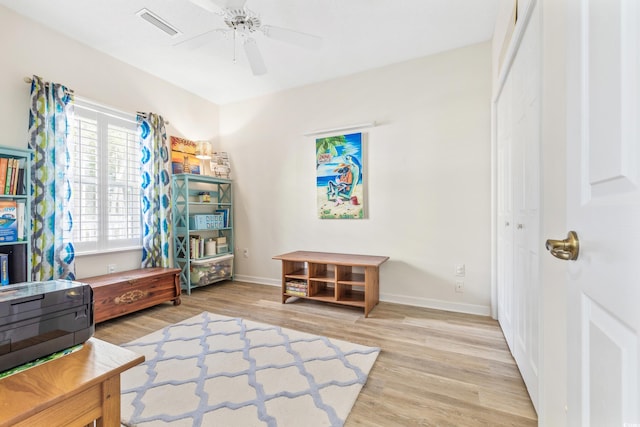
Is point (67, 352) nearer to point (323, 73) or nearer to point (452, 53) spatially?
point (323, 73)

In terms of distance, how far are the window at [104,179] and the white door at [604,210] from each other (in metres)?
3.62

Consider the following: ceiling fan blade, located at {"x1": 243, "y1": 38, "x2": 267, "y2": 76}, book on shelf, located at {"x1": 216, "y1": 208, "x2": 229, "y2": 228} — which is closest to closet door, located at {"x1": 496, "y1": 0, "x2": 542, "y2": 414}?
ceiling fan blade, located at {"x1": 243, "y1": 38, "x2": 267, "y2": 76}

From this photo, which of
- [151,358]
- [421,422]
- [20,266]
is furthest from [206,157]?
[421,422]

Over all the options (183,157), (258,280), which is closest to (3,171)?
(183,157)

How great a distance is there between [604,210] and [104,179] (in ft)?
12.5

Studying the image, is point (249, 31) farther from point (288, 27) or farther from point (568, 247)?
point (568, 247)

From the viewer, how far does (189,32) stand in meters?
2.61

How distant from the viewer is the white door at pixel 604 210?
0.47 metres

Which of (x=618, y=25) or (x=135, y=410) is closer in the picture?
(x=618, y=25)

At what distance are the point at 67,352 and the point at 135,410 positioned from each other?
78 cm

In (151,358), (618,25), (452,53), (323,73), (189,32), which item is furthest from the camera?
(323,73)

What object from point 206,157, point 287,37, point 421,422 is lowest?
point 421,422

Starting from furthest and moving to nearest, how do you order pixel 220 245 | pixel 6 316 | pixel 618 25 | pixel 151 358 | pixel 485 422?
pixel 220 245
pixel 151 358
pixel 485 422
pixel 6 316
pixel 618 25

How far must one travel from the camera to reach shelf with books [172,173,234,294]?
11.9ft
